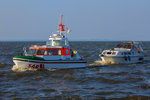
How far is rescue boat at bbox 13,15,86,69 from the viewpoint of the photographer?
76.8 ft

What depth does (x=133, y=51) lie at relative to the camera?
35.4 meters

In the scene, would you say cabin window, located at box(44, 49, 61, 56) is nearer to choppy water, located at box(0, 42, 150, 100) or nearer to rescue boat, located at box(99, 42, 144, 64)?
choppy water, located at box(0, 42, 150, 100)

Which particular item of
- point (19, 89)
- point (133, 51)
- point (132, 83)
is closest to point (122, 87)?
point (132, 83)

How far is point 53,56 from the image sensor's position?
2467cm

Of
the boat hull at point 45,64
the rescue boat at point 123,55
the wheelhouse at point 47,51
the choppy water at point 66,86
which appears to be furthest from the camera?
the rescue boat at point 123,55

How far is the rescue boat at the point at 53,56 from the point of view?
2341 centimetres

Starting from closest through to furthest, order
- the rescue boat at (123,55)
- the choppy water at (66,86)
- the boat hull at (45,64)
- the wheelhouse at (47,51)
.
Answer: the choppy water at (66,86) → the boat hull at (45,64) → the wheelhouse at (47,51) → the rescue boat at (123,55)

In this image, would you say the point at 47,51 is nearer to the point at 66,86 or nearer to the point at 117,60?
the point at 66,86

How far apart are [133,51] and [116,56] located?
413 centimetres

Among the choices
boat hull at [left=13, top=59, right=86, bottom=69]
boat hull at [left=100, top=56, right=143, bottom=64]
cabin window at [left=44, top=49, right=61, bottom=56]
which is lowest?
boat hull at [left=100, top=56, right=143, bottom=64]

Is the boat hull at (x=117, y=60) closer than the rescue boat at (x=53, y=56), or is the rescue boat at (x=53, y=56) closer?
the rescue boat at (x=53, y=56)

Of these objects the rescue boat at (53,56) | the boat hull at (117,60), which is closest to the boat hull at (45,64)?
the rescue boat at (53,56)

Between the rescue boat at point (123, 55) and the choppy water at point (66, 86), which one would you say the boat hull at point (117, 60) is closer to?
the rescue boat at point (123, 55)

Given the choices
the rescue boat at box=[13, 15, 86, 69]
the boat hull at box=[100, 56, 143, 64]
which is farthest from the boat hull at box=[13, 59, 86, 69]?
the boat hull at box=[100, 56, 143, 64]
